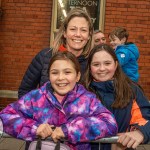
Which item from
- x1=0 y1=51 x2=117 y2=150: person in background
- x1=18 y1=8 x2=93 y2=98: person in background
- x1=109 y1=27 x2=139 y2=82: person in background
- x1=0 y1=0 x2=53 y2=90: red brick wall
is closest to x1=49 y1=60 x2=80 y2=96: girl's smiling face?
x1=0 y1=51 x2=117 y2=150: person in background

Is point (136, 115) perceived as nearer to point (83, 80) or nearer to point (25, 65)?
point (83, 80)

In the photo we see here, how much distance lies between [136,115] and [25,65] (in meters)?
5.02

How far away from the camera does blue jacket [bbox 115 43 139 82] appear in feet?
15.3

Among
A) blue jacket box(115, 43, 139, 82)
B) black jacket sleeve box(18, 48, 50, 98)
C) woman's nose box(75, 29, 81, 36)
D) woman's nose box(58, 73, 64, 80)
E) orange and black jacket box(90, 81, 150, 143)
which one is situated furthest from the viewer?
blue jacket box(115, 43, 139, 82)

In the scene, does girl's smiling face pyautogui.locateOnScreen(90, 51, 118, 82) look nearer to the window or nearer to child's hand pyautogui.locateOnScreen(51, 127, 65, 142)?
child's hand pyautogui.locateOnScreen(51, 127, 65, 142)

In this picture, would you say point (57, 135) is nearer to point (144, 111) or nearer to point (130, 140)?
point (130, 140)

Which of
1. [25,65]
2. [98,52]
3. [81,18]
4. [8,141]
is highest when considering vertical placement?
[81,18]

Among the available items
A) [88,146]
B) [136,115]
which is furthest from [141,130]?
[88,146]

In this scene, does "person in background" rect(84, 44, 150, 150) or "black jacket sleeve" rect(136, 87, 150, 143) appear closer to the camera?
"black jacket sleeve" rect(136, 87, 150, 143)

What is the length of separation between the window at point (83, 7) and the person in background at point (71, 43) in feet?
13.6

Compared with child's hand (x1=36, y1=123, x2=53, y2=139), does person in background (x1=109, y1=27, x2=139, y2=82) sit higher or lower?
higher

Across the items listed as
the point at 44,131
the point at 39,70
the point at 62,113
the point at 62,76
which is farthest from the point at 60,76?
the point at 39,70

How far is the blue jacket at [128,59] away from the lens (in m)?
4.66

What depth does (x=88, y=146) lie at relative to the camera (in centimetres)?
232
